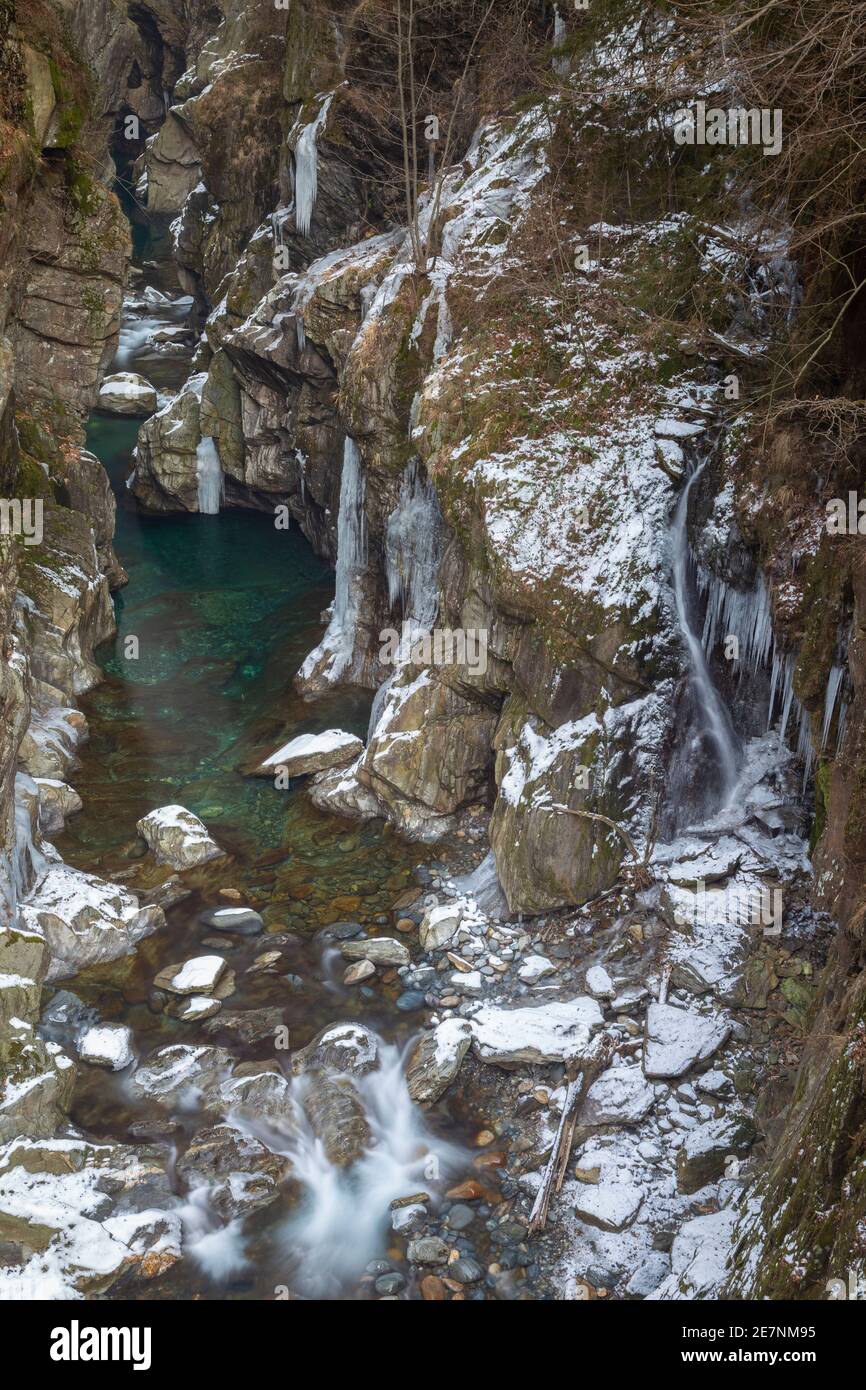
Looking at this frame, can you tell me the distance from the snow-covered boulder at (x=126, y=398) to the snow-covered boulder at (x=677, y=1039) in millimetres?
22125

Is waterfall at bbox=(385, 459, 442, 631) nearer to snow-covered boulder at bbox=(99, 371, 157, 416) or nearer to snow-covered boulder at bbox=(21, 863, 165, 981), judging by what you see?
snow-covered boulder at bbox=(21, 863, 165, 981)

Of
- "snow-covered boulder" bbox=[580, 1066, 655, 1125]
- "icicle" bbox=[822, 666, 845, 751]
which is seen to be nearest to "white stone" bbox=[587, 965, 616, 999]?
"snow-covered boulder" bbox=[580, 1066, 655, 1125]

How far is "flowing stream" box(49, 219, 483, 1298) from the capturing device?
327 inches

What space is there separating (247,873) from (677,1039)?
5631 mm

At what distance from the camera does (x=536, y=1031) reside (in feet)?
31.2

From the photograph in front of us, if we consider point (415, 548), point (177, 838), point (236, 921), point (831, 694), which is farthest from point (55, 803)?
point (831, 694)

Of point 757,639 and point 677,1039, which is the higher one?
point 757,639

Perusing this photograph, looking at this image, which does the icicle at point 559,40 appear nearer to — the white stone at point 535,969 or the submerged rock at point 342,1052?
the white stone at point 535,969

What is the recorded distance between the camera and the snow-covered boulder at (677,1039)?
29.0 feet

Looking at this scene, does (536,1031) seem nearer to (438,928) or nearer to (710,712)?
(438,928)

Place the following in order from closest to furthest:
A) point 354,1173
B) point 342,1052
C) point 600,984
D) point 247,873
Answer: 1. point 354,1173
2. point 342,1052
3. point 600,984
4. point 247,873

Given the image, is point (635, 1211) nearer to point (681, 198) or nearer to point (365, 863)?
point (365, 863)

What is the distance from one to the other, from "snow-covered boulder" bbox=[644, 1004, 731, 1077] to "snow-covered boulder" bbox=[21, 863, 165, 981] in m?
5.58

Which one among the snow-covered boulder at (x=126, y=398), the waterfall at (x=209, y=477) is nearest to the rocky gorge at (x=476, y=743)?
the waterfall at (x=209, y=477)
